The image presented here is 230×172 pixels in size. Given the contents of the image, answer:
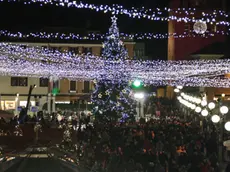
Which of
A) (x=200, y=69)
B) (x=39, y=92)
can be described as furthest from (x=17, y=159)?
(x=39, y=92)

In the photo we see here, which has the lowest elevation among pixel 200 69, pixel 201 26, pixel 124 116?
pixel 124 116

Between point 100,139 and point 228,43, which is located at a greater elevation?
point 228,43

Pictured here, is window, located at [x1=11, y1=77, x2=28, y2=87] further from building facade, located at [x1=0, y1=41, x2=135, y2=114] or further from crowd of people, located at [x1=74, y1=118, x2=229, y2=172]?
crowd of people, located at [x1=74, y1=118, x2=229, y2=172]

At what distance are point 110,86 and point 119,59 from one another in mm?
2608

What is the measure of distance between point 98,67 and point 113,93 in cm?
530

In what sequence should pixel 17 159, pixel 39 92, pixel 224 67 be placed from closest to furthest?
pixel 17 159 < pixel 224 67 < pixel 39 92

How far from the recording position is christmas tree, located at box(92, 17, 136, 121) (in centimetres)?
4681

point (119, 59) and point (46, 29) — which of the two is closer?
point (119, 59)

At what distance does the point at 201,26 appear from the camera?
5031cm

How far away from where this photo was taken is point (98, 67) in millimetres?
42719

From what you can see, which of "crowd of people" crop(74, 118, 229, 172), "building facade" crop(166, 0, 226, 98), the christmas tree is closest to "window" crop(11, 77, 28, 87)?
"building facade" crop(166, 0, 226, 98)

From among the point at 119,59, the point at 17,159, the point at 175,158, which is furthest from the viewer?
the point at 119,59

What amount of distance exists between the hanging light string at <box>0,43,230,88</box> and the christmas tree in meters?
0.50

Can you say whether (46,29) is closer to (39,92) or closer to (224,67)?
(39,92)
